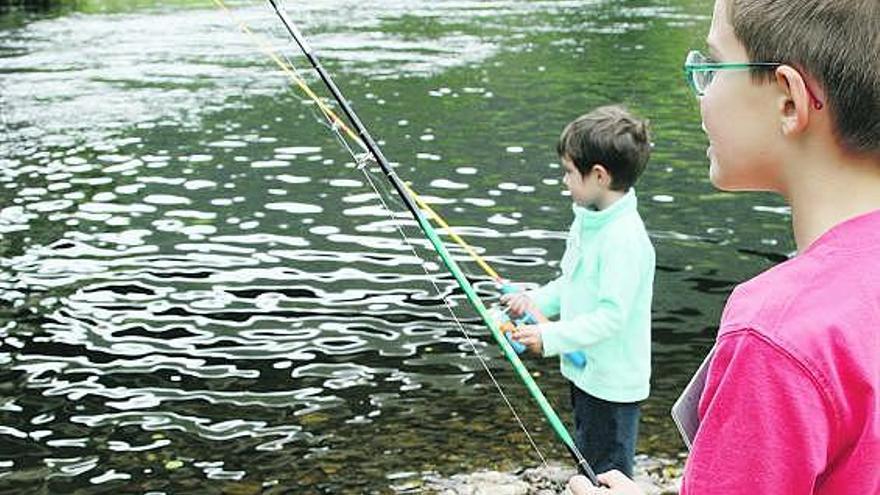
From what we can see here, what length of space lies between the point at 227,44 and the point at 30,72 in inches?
269

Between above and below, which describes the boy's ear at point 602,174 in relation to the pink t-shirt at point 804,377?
below

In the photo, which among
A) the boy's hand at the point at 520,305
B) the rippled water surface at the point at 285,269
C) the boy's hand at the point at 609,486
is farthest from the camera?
the rippled water surface at the point at 285,269

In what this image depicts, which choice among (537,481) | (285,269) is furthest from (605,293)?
(285,269)

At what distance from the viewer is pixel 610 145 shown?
14.3 ft

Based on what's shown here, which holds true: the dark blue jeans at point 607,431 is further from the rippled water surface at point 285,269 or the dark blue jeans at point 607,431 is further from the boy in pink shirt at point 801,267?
the boy in pink shirt at point 801,267

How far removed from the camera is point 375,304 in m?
8.99

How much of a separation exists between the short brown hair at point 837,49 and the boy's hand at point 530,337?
8.65 ft

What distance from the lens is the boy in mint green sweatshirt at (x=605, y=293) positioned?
4172mm

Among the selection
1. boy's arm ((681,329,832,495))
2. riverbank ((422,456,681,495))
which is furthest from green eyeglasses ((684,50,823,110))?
riverbank ((422,456,681,495))

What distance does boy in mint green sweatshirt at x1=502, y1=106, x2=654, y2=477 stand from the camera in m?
4.17

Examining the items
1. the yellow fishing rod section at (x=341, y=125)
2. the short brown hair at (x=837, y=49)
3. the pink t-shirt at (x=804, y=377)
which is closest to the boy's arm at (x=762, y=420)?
the pink t-shirt at (x=804, y=377)

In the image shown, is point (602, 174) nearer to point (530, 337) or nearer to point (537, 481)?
point (530, 337)

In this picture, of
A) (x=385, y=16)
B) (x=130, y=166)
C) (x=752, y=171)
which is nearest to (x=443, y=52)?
(x=385, y=16)

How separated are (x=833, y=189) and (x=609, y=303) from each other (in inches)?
99.4
